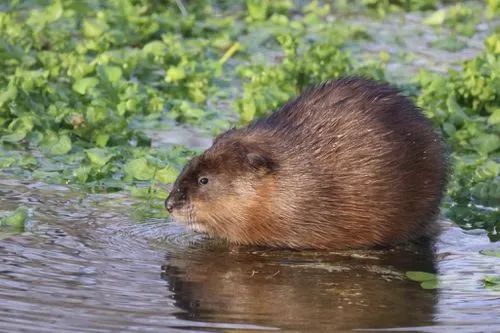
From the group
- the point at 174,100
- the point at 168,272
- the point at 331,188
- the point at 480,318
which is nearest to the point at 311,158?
the point at 331,188

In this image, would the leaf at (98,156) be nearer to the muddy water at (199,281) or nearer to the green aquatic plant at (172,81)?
the green aquatic plant at (172,81)

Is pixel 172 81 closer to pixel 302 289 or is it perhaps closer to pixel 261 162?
pixel 261 162

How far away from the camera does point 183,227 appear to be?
745 cm

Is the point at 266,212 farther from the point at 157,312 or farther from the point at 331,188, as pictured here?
Result: the point at 157,312

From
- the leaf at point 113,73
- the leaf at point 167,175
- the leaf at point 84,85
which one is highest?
the leaf at point 113,73

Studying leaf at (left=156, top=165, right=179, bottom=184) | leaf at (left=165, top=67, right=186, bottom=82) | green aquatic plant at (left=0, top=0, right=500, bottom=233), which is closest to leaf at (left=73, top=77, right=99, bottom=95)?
green aquatic plant at (left=0, top=0, right=500, bottom=233)

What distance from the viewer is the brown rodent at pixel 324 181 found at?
23.5 feet

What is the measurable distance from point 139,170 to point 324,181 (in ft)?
4.96

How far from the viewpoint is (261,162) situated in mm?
7230

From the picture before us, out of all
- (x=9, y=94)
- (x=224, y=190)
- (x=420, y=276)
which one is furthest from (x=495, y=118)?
(x=9, y=94)

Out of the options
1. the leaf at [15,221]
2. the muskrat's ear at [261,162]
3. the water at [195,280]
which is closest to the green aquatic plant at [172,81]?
the water at [195,280]

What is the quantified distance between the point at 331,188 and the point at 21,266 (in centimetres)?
175

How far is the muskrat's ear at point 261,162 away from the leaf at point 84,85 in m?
2.83

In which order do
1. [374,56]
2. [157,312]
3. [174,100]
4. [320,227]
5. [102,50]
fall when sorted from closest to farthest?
[157,312] < [320,227] < [174,100] < [102,50] < [374,56]
